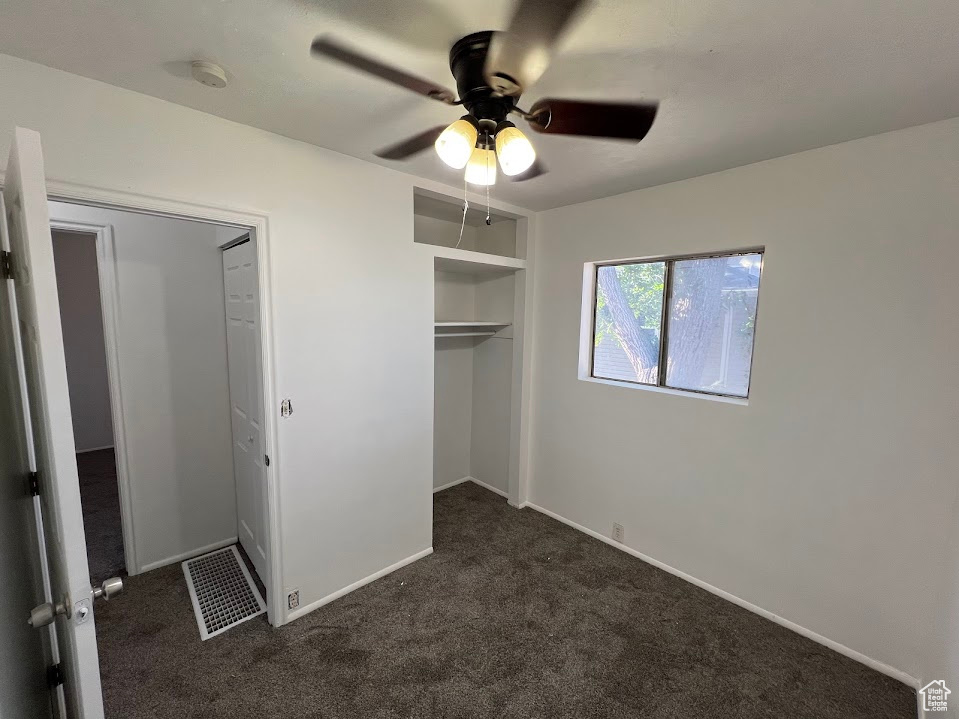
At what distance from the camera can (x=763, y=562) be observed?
2.27 metres

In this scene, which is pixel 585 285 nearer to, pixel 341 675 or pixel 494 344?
pixel 494 344

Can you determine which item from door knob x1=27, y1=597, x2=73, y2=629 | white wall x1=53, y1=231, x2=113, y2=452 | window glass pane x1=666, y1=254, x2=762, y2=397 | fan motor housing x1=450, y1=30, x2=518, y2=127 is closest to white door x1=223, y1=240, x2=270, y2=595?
door knob x1=27, y1=597, x2=73, y2=629

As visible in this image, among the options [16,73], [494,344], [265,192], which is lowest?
[494,344]

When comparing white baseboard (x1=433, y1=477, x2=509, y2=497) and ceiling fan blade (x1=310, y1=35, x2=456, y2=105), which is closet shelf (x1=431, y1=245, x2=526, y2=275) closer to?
ceiling fan blade (x1=310, y1=35, x2=456, y2=105)

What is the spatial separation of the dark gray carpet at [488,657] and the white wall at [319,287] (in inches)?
13.6

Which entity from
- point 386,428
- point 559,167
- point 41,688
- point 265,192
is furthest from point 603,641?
point 265,192

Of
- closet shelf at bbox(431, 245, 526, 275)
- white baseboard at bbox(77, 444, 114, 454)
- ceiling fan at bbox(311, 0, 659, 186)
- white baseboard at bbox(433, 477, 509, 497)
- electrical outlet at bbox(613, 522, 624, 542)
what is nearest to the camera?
ceiling fan at bbox(311, 0, 659, 186)

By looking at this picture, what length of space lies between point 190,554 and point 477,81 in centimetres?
323

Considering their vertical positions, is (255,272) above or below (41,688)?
above

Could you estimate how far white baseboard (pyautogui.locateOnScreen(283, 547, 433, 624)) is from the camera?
220 cm

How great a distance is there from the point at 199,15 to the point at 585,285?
2.49 metres

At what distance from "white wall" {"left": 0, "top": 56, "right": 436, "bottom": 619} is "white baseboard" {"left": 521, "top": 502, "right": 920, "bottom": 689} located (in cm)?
135

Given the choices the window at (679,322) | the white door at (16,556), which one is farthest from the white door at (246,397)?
the window at (679,322)

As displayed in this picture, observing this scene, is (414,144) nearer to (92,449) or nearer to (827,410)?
(827,410)
